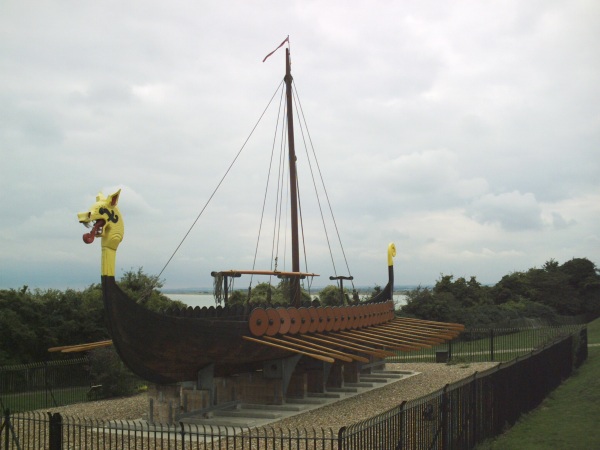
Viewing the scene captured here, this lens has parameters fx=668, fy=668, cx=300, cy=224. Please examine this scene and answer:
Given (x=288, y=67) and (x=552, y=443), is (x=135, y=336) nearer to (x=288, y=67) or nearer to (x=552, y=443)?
(x=552, y=443)

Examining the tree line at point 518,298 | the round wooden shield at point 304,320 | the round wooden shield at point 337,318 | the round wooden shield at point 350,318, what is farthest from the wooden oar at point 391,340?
the tree line at point 518,298

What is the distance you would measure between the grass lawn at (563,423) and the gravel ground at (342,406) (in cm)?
254

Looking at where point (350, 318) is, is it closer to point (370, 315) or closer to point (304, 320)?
point (370, 315)

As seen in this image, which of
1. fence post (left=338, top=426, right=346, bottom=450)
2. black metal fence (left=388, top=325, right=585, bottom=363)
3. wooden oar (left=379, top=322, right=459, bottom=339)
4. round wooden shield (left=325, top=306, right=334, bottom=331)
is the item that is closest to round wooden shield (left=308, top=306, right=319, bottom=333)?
round wooden shield (left=325, top=306, right=334, bottom=331)

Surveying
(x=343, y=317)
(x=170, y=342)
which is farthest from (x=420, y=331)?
(x=170, y=342)

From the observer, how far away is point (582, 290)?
45531 mm

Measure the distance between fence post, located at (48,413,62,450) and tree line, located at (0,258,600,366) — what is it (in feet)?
14.1

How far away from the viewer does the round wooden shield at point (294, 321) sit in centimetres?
1351

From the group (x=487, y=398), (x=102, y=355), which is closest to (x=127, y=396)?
(x=102, y=355)

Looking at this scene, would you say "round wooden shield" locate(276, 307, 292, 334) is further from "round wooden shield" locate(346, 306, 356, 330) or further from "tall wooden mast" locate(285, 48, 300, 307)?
"tall wooden mast" locate(285, 48, 300, 307)

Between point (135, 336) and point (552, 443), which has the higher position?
point (135, 336)

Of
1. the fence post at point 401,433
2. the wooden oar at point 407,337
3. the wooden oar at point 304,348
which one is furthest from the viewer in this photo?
the wooden oar at point 407,337

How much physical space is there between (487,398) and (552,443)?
125 centimetres

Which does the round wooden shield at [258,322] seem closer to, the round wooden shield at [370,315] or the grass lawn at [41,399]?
the round wooden shield at [370,315]
